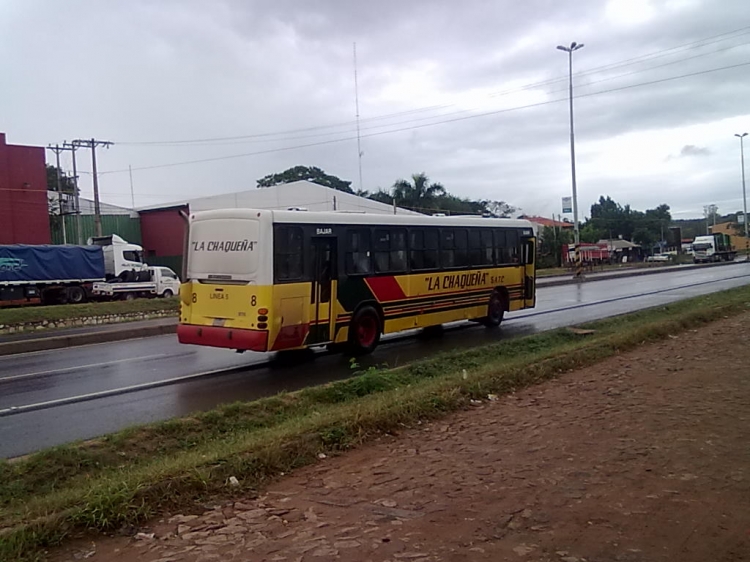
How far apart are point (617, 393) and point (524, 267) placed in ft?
33.0

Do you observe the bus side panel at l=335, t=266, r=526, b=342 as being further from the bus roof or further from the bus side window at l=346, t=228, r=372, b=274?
the bus roof

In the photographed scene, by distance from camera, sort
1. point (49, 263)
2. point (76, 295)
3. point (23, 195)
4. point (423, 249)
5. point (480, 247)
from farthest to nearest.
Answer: point (23, 195)
point (76, 295)
point (49, 263)
point (480, 247)
point (423, 249)

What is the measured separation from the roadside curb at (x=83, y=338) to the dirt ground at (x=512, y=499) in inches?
478

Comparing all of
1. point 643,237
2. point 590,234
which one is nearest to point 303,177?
point 590,234

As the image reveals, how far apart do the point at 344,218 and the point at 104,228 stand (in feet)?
135

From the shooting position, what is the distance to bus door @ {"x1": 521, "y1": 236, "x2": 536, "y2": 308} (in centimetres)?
1864

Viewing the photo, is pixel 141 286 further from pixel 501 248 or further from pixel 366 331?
pixel 366 331

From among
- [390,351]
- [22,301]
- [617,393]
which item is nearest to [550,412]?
[617,393]

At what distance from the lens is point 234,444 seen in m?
6.57

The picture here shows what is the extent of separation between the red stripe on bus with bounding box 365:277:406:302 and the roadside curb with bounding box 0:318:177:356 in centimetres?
762

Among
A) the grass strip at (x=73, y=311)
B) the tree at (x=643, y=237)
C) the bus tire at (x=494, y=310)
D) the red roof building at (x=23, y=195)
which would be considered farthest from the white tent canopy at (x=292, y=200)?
the tree at (x=643, y=237)

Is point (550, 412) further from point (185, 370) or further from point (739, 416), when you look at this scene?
point (185, 370)

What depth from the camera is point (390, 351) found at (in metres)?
14.4

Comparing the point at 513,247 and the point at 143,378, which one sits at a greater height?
the point at 513,247
